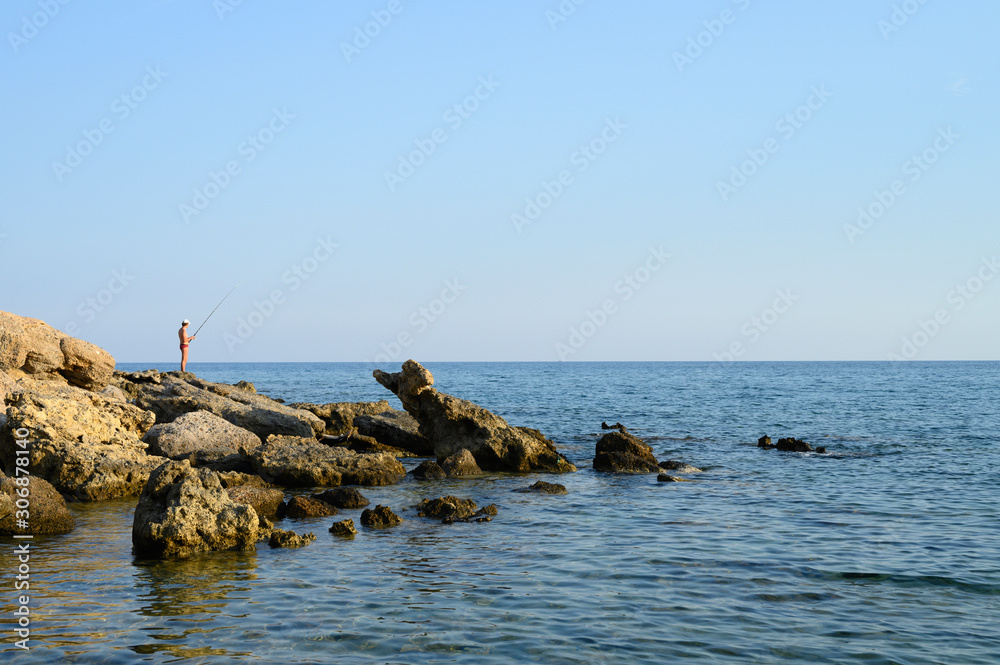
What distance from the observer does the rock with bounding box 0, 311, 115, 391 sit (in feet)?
70.7

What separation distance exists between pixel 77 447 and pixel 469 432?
33.5 ft

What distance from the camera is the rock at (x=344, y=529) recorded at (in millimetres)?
13086

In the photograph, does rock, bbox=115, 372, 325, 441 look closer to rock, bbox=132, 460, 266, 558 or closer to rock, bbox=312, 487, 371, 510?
rock, bbox=312, 487, 371, 510

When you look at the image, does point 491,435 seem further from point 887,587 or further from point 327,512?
point 887,587

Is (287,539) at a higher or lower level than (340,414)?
lower

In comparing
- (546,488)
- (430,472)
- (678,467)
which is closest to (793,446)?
(678,467)

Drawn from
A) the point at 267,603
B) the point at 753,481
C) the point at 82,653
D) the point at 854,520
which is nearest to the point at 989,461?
the point at 753,481

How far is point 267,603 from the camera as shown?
933cm

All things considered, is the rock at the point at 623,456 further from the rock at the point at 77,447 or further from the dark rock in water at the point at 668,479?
the rock at the point at 77,447

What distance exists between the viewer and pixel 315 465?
1850 cm

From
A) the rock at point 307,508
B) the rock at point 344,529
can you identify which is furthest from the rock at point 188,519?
the rock at point 307,508

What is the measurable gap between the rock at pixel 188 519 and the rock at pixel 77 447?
422cm

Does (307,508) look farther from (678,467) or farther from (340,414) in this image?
(340,414)

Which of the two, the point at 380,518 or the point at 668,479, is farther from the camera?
the point at 668,479
